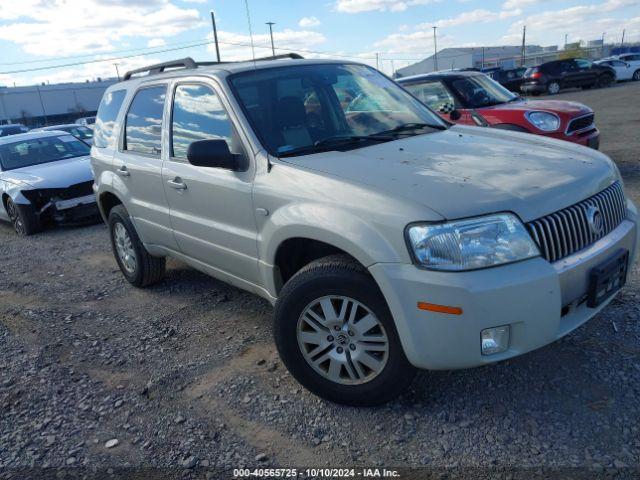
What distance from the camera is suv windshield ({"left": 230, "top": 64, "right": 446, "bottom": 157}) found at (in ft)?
11.3

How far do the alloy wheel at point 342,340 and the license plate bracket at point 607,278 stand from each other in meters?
1.05

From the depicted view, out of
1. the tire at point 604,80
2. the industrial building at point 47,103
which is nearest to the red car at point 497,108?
the tire at point 604,80

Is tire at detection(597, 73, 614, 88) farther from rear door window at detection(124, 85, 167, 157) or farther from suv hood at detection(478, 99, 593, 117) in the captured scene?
rear door window at detection(124, 85, 167, 157)

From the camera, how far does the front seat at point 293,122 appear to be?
3425mm

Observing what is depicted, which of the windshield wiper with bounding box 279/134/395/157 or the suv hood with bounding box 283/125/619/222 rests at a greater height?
the windshield wiper with bounding box 279/134/395/157

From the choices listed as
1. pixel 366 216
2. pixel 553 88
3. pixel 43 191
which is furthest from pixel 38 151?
pixel 553 88

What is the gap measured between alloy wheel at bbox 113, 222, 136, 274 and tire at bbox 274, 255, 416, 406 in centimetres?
261

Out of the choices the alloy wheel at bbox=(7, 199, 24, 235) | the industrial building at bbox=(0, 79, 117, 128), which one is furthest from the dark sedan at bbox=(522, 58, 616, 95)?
the industrial building at bbox=(0, 79, 117, 128)

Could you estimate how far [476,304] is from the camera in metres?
2.39

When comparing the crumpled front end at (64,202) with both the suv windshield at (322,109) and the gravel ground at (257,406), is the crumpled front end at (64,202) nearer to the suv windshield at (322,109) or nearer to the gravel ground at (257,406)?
the gravel ground at (257,406)

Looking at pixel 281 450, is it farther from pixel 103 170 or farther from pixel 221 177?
pixel 103 170

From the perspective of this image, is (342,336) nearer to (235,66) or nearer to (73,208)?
(235,66)

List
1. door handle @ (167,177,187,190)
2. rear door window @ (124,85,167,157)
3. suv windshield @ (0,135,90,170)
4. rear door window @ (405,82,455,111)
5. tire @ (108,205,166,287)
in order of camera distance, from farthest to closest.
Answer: suv windshield @ (0,135,90,170)
rear door window @ (405,82,455,111)
tire @ (108,205,166,287)
rear door window @ (124,85,167,157)
door handle @ (167,177,187,190)

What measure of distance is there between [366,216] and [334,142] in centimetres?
95
